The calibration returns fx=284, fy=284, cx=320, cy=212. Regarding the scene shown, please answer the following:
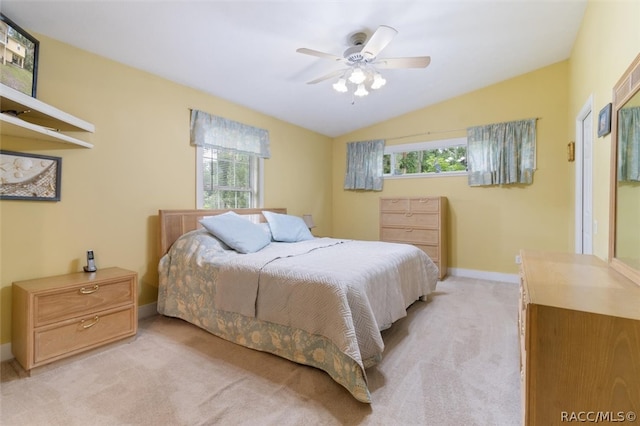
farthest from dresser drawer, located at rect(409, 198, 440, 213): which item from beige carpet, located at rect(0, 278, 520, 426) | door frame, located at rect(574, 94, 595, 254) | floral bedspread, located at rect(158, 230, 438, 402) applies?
beige carpet, located at rect(0, 278, 520, 426)

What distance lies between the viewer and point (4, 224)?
201 cm

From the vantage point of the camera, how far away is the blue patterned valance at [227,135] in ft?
10.6

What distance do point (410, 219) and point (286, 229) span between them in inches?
76.2

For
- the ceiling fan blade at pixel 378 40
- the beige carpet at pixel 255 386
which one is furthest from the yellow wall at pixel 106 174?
the ceiling fan blade at pixel 378 40

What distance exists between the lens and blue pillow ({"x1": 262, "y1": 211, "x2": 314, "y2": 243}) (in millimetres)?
3409

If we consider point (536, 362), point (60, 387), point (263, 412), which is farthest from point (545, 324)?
point (60, 387)

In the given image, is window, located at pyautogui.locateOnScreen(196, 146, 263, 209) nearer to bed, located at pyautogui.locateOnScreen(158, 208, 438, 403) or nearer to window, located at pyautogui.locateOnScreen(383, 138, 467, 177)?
bed, located at pyautogui.locateOnScreen(158, 208, 438, 403)

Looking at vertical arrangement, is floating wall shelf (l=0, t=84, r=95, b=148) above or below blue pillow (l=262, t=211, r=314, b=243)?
above

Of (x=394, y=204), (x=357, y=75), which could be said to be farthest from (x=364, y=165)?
(x=357, y=75)

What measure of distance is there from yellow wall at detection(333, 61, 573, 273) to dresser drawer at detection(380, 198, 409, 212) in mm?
448

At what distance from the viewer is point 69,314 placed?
77.1 inches

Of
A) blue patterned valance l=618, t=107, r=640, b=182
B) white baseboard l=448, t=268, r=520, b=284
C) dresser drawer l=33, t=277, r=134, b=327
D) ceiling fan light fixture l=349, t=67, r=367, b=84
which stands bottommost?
white baseboard l=448, t=268, r=520, b=284

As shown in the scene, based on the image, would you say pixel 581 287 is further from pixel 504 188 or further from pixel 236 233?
pixel 504 188

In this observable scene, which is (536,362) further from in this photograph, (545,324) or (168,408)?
(168,408)
